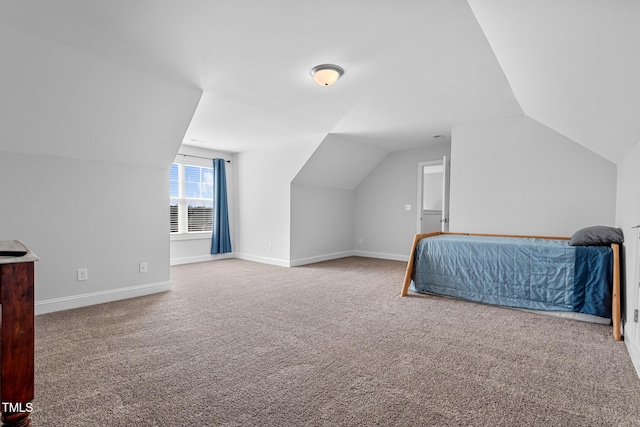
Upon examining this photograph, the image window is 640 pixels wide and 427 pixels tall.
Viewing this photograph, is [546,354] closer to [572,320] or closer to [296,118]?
[572,320]

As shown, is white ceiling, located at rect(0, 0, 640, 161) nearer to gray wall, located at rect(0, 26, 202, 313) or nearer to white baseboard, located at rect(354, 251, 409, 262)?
gray wall, located at rect(0, 26, 202, 313)

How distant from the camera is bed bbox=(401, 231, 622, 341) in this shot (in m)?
2.76

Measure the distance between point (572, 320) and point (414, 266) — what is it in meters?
1.54

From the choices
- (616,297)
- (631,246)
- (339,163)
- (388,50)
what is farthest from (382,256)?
(388,50)

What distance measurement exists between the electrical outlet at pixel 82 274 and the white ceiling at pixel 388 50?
2.14 m

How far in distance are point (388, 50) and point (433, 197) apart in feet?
20.1

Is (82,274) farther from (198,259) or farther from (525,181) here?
(525,181)

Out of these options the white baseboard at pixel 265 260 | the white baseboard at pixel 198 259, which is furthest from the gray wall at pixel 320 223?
the white baseboard at pixel 198 259

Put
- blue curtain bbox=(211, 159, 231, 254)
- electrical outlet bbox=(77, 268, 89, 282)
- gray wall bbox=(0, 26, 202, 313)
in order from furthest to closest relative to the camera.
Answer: blue curtain bbox=(211, 159, 231, 254)
electrical outlet bbox=(77, 268, 89, 282)
gray wall bbox=(0, 26, 202, 313)

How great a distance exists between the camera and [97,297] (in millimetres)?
3340

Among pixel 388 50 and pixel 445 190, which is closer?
pixel 388 50

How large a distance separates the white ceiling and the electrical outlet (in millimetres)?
2139

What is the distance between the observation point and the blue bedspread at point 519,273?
281cm

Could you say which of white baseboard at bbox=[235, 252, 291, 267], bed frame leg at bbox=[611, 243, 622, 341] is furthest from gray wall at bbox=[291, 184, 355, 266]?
bed frame leg at bbox=[611, 243, 622, 341]
